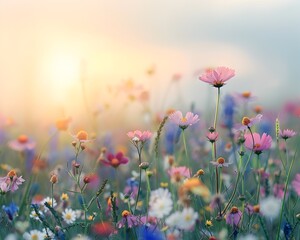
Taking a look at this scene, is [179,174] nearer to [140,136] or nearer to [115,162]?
[140,136]

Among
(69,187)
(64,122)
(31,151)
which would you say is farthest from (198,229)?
(31,151)

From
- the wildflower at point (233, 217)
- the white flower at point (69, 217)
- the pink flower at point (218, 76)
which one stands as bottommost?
the white flower at point (69, 217)

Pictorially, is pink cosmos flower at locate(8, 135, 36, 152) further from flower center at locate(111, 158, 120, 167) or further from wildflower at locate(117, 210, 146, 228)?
wildflower at locate(117, 210, 146, 228)

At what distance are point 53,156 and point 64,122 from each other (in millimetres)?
1198

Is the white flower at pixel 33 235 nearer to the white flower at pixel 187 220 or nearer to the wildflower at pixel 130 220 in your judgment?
the wildflower at pixel 130 220

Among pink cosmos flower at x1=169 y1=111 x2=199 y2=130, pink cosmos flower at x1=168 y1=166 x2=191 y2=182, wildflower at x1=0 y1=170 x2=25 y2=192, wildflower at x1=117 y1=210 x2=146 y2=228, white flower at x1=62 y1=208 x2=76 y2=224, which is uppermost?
pink cosmos flower at x1=169 y1=111 x2=199 y2=130

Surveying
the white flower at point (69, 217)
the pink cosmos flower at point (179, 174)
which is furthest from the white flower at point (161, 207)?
the white flower at point (69, 217)

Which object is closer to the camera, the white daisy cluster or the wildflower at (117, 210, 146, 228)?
the white daisy cluster

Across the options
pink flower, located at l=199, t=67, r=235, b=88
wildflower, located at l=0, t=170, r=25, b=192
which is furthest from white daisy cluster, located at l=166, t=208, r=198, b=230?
wildflower, located at l=0, t=170, r=25, b=192

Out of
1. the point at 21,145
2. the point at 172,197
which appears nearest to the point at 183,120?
the point at 172,197

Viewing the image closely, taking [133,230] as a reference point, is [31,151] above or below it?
below

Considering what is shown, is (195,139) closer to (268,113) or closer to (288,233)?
(268,113)

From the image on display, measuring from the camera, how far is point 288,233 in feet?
4.88

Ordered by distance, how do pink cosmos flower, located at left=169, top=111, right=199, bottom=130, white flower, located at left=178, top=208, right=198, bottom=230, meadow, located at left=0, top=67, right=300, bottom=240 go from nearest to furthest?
1. white flower, located at left=178, top=208, right=198, bottom=230
2. meadow, located at left=0, top=67, right=300, bottom=240
3. pink cosmos flower, located at left=169, top=111, right=199, bottom=130
